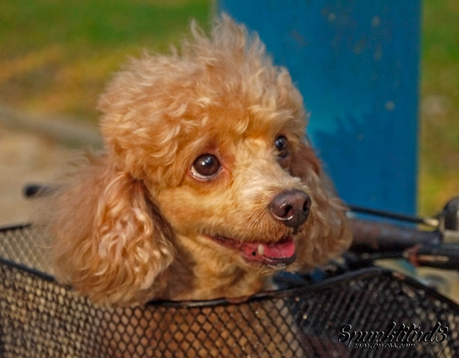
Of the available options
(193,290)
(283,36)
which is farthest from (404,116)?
(193,290)

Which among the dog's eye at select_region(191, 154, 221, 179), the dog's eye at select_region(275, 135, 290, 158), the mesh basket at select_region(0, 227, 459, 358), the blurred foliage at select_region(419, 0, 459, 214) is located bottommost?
the blurred foliage at select_region(419, 0, 459, 214)

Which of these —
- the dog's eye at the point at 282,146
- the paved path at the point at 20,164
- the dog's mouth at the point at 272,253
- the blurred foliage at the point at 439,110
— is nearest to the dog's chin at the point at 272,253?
the dog's mouth at the point at 272,253

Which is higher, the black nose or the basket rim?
the black nose

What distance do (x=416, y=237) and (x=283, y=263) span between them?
1.26ft

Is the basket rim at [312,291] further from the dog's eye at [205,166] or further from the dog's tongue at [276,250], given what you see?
the dog's eye at [205,166]

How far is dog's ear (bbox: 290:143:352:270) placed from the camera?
170 cm

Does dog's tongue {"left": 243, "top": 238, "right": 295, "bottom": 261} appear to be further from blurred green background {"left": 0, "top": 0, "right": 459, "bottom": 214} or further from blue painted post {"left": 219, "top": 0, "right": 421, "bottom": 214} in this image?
blurred green background {"left": 0, "top": 0, "right": 459, "bottom": 214}

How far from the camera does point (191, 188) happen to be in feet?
5.35

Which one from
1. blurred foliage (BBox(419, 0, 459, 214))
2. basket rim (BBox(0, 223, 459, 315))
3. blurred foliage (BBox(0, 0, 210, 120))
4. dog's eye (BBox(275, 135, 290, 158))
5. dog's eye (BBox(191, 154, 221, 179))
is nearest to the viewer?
basket rim (BBox(0, 223, 459, 315))

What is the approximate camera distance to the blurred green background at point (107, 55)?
4449 millimetres

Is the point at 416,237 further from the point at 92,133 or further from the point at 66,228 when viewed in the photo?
the point at 92,133

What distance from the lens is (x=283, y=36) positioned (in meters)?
2.30

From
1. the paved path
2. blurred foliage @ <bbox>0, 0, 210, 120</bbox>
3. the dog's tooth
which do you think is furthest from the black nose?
blurred foliage @ <bbox>0, 0, 210, 120</bbox>

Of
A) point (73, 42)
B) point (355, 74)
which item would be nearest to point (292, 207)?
point (355, 74)
